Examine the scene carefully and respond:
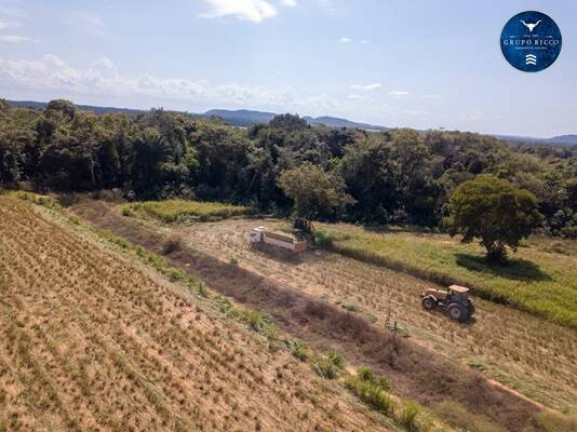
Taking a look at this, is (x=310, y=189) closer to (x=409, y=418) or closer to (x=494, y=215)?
(x=494, y=215)

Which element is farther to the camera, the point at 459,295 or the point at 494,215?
the point at 494,215

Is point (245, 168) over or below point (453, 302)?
over

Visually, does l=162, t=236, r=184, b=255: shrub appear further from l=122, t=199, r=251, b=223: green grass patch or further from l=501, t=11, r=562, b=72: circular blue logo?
l=501, t=11, r=562, b=72: circular blue logo

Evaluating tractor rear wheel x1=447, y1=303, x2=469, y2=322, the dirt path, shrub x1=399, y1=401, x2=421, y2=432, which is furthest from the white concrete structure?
shrub x1=399, y1=401, x2=421, y2=432

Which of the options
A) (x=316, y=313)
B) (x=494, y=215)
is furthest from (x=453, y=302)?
(x=494, y=215)

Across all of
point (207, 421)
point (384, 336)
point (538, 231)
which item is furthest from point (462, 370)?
point (538, 231)

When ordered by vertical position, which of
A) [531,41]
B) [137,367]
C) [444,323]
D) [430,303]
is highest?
[531,41]

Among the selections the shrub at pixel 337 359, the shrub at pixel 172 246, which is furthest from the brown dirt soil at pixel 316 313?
the shrub at pixel 337 359

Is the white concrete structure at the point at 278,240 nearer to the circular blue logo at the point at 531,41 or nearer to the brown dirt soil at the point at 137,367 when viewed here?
the brown dirt soil at the point at 137,367
